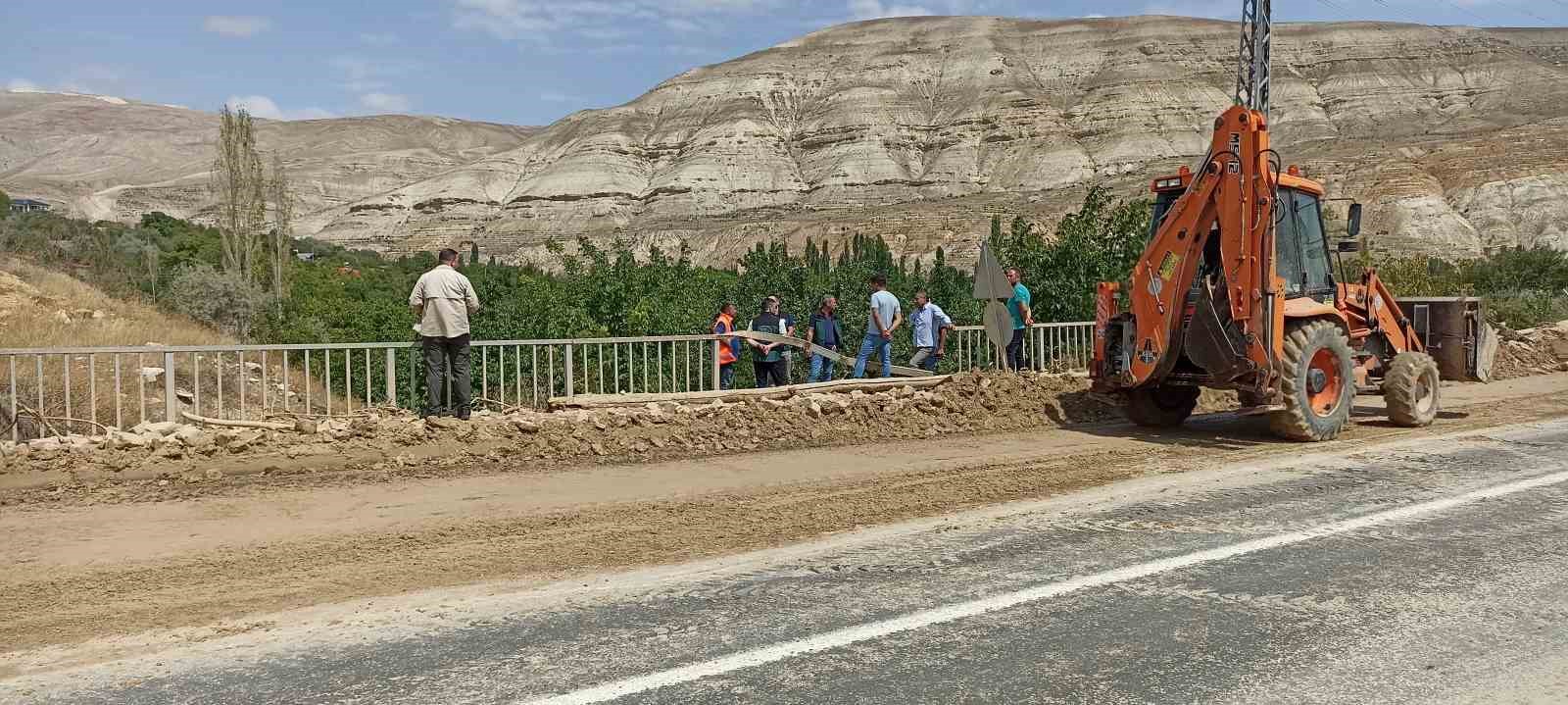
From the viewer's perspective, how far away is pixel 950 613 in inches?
199

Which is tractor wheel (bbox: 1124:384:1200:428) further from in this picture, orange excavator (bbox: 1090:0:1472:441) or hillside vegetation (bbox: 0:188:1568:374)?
hillside vegetation (bbox: 0:188:1568:374)

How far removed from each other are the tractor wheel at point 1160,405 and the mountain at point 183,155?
117478 millimetres

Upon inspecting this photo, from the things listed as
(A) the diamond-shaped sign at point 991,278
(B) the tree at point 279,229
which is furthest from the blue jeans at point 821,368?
(B) the tree at point 279,229

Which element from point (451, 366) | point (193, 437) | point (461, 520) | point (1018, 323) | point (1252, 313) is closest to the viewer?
point (461, 520)

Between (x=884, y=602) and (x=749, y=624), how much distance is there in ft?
2.47

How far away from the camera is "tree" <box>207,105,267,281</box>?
116 feet

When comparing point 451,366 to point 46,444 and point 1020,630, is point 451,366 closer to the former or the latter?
point 46,444

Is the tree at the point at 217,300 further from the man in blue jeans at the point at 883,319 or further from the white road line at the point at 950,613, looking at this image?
the white road line at the point at 950,613

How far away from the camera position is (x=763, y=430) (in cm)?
1134

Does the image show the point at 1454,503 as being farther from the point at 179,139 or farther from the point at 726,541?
the point at 179,139

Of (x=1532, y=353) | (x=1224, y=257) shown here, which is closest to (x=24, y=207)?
(x=1224, y=257)

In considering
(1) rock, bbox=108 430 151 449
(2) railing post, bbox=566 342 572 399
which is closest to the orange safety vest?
(2) railing post, bbox=566 342 572 399

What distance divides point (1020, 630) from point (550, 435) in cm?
650

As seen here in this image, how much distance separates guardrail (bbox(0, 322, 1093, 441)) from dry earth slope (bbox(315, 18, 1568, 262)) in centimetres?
5332
